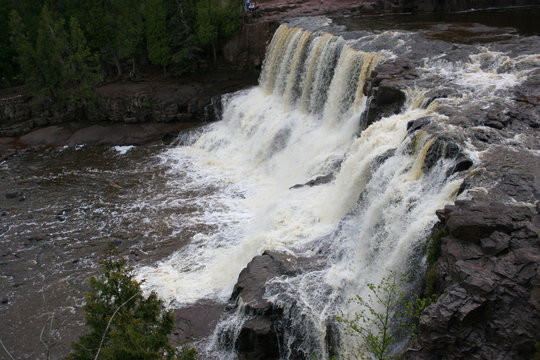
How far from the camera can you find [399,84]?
68.1 feet

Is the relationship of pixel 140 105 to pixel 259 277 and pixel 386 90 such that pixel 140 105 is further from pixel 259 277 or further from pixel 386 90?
pixel 259 277

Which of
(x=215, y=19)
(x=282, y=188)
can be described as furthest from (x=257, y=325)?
(x=215, y=19)

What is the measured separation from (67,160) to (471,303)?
27.7 m

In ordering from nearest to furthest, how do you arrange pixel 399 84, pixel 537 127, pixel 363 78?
1. pixel 537 127
2. pixel 399 84
3. pixel 363 78

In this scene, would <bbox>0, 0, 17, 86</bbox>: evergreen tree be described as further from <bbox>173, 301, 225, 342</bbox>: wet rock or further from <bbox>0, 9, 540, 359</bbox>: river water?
<bbox>173, 301, 225, 342</bbox>: wet rock

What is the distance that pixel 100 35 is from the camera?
36.2 meters

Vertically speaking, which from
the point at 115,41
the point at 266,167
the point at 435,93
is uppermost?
the point at 115,41

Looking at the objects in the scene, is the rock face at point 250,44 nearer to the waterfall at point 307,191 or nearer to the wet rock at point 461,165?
the waterfall at point 307,191

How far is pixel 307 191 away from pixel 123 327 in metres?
12.7

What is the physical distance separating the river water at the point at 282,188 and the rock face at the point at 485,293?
1.67m

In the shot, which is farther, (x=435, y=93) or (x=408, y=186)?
(x=435, y=93)

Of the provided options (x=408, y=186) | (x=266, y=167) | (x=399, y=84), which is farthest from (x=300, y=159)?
(x=408, y=186)

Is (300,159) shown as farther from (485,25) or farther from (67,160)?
(67,160)

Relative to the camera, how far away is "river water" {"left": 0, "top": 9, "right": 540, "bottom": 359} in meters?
15.3
